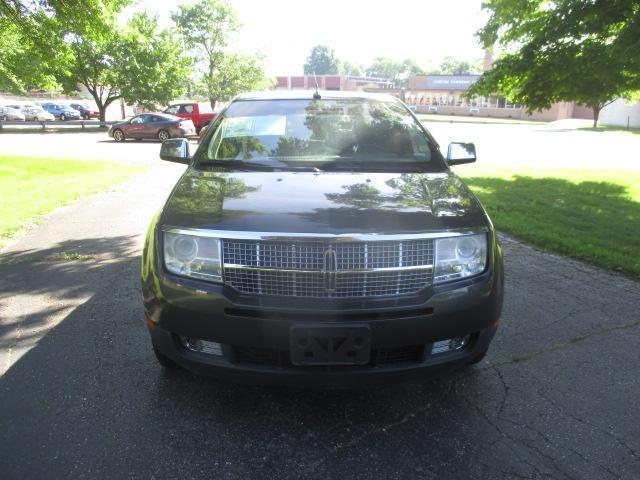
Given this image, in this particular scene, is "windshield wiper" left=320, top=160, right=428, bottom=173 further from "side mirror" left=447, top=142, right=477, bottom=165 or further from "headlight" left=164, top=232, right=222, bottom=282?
"headlight" left=164, top=232, right=222, bottom=282

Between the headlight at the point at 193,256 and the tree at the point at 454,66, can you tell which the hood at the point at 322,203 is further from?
the tree at the point at 454,66

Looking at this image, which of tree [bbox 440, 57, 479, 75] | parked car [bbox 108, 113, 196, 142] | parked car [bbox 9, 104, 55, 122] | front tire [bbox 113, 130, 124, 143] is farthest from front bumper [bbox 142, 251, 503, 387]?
tree [bbox 440, 57, 479, 75]

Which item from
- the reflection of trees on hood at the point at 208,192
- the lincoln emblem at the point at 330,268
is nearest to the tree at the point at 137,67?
the reflection of trees on hood at the point at 208,192

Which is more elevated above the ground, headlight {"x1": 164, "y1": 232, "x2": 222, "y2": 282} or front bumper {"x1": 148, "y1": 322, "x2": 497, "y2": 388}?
headlight {"x1": 164, "y1": 232, "x2": 222, "y2": 282}

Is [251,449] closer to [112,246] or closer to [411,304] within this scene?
[411,304]

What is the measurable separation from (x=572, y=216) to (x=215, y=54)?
1693 inches

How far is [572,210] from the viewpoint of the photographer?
8195 mm

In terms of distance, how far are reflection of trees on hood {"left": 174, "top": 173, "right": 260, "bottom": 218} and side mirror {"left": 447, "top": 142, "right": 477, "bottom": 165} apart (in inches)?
Answer: 72.9

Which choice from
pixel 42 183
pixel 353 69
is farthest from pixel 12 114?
pixel 353 69

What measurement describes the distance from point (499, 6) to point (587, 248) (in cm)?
684

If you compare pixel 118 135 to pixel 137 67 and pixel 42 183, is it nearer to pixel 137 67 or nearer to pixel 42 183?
pixel 137 67

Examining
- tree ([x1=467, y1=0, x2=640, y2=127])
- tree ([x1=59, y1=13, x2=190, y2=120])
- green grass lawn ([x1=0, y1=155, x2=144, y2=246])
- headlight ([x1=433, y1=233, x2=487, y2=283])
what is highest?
tree ([x1=59, y1=13, x2=190, y2=120])

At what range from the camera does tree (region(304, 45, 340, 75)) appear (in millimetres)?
155875

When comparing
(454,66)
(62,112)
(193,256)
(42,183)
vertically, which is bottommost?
(42,183)
